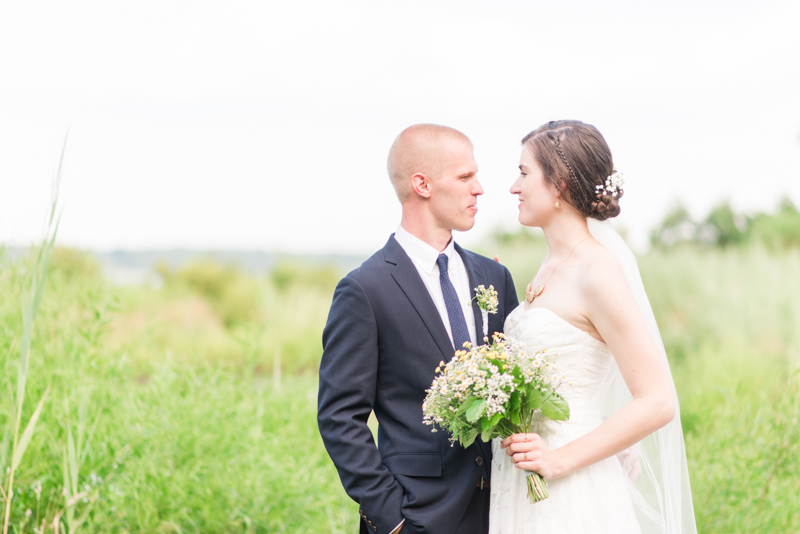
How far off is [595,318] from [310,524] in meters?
2.71

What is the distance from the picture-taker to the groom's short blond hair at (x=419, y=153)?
2.78 meters

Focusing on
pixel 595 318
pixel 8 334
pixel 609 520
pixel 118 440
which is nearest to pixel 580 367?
pixel 595 318

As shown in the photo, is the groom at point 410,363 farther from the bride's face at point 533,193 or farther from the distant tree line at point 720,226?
the distant tree line at point 720,226

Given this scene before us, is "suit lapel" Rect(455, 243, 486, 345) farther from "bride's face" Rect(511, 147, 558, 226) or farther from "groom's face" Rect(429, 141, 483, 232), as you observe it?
"bride's face" Rect(511, 147, 558, 226)

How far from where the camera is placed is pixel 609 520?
233 centimetres

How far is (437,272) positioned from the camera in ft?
9.05

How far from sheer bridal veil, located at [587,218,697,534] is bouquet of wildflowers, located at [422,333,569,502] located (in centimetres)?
46

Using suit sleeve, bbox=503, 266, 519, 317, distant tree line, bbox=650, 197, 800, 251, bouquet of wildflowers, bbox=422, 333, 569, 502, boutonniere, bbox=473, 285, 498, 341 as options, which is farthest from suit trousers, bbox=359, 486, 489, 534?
distant tree line, bbox=650, 197, 800, 251

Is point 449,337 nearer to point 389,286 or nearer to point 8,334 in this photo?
point 389,286

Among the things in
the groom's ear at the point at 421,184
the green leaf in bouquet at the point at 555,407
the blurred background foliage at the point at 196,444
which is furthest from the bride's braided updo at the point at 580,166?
the blurred background foliage at the point at 196,444

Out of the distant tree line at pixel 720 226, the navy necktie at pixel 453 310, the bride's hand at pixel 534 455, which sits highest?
the distant tree line at pixel 720 226

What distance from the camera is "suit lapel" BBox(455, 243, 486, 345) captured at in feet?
8.85

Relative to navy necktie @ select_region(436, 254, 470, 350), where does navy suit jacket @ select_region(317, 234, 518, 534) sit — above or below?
below

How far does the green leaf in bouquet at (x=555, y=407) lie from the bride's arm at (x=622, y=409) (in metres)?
0.09
